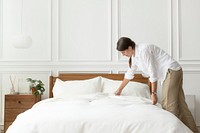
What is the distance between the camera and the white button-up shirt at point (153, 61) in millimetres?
3590

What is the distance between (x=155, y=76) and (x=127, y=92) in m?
1.12

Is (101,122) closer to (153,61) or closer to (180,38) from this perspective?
(153,61)

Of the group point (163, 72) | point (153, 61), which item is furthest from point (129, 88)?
point (153, 61)

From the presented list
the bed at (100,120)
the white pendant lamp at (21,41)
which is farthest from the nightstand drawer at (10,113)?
the bed at (100,120)

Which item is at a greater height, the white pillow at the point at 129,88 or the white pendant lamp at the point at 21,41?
the white pendant lamp at the point at 21,41

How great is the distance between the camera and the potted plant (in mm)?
5050

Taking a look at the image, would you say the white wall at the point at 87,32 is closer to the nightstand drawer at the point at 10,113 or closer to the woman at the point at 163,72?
the nightstand drawer at the point at 10,113

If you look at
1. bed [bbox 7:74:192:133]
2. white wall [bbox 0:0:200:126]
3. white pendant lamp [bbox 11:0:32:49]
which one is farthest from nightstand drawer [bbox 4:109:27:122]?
bed [bbox 7:74:192:133]

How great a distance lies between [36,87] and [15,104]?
381 millimetres

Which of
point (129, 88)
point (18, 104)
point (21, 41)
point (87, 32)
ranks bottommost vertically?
point (18, 104)

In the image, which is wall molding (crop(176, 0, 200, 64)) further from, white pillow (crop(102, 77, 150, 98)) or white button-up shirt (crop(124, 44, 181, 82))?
white button-up shirt (crop(124, 44, 181, 82))

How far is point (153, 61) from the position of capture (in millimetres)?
3689

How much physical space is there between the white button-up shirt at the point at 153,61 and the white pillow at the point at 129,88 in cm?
87

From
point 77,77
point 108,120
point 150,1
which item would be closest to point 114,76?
point 77,77
